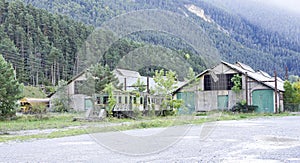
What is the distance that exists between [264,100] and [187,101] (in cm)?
811

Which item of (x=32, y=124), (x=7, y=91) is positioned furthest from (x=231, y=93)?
(x=32, y=124)

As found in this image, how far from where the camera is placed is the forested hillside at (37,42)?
50.2 meters

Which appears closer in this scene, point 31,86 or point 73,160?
point 73,160

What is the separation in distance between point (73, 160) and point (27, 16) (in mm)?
54917

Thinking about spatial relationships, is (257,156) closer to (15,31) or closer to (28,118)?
(28,118)

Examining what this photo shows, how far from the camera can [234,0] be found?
7850 centimetres

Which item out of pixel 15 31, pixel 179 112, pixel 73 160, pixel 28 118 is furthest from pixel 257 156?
pixel 15 31

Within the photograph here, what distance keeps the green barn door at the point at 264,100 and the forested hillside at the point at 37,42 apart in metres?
24.7

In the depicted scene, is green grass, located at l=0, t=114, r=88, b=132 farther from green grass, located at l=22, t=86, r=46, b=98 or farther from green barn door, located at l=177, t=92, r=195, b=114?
green grass, located at l=22, t=86, r=46, b=98

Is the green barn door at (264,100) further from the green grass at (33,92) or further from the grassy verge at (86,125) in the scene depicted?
the green grass at (33,92)

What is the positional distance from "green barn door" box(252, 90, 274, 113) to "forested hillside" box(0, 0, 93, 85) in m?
24.7

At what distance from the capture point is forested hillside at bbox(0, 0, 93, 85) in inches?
1977

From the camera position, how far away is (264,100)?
3116 centimetres

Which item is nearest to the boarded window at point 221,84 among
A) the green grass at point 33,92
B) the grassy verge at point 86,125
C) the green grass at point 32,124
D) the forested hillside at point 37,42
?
the grassy verge at point 86,125
